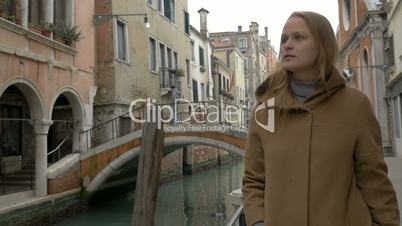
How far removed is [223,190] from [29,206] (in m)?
8.18

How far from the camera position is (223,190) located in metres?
16.9

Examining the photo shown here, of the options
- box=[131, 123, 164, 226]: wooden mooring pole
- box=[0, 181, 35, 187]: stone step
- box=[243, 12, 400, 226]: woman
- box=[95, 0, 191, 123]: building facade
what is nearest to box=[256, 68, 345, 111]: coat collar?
box=[243, 12, 400, 226]: woman

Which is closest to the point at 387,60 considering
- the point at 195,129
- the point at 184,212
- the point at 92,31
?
the point at 195,129

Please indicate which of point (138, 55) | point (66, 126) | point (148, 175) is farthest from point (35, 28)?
point (148, 175)

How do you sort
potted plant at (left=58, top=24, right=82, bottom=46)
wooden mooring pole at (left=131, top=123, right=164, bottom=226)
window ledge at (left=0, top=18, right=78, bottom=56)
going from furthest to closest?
potted plant at (left=58, top=24, right=82, bottom=46), window ledge at (left=0, top=18, right=78, bottom=56), wooden mooring pole at (left=131, top=123, right=164, bottom=226)

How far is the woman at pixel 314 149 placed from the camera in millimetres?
1294

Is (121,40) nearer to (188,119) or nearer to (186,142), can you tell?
(188,119)

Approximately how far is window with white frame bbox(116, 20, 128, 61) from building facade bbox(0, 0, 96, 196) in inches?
57.1

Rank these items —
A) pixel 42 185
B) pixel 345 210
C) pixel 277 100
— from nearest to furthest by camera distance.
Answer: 1. pixel 345 210
2. pixel 277 100
3. pixel 42 185

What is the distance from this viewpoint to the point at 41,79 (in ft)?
36.6

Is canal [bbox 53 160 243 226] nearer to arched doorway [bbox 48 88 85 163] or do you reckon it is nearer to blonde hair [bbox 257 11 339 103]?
arched doorway [bbox 48 88 85 163]

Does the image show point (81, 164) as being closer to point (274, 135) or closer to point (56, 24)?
point (56, 24)

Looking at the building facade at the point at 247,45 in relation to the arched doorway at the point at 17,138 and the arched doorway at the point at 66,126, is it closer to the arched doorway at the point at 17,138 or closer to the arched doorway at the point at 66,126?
the arched doorway at the point at 66,126

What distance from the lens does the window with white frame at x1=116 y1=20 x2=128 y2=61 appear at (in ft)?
50.2
